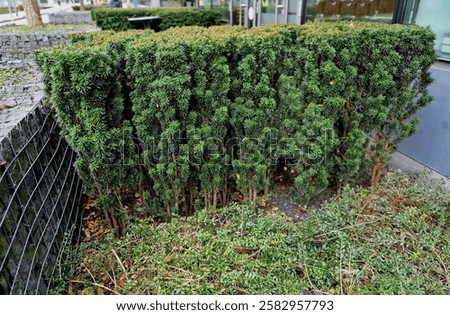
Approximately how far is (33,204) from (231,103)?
1633 mm

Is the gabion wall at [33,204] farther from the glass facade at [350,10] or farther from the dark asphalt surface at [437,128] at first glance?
the glass facade at [350,10]

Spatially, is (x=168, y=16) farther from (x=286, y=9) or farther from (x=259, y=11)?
(x=286, y=9)

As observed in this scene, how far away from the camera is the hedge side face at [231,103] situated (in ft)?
8.00

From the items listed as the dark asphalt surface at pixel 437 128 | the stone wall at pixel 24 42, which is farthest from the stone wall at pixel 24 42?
the dark asphalt surface at pixel 437 128

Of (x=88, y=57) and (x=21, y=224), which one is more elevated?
(x=88, y=57)

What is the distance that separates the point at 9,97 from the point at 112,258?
172 cm

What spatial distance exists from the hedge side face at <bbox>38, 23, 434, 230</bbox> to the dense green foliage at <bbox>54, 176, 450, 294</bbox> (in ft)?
1.22

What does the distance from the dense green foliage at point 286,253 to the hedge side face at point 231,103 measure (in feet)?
1.22

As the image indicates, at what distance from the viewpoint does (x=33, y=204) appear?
227cm

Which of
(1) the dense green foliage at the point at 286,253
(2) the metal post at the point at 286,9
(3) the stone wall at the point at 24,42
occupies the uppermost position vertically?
(2) the metal post at the point at 286,9

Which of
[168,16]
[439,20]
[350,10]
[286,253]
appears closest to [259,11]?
[168,16]
